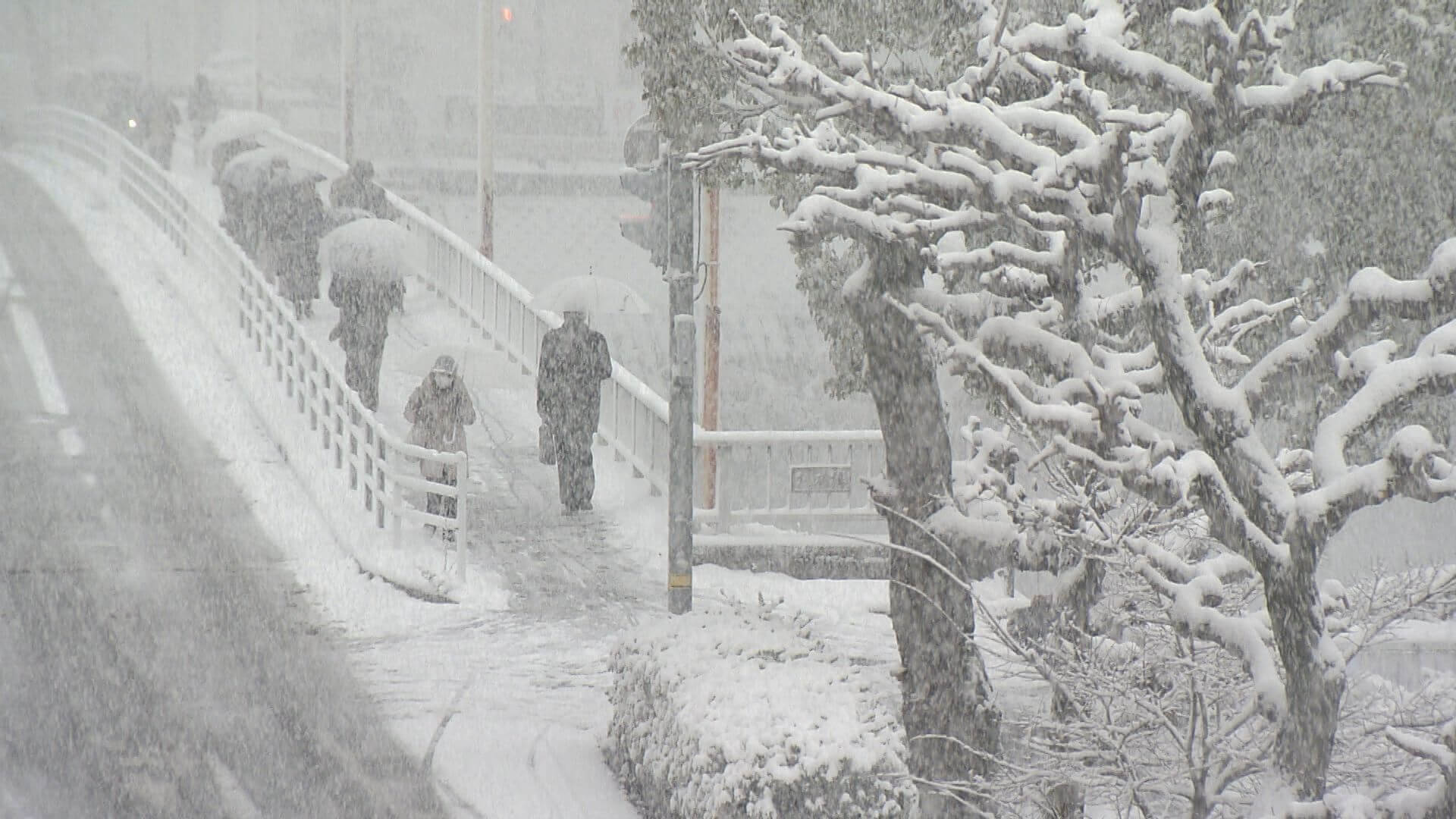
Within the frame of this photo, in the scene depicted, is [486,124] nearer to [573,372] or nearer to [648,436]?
[648,436]

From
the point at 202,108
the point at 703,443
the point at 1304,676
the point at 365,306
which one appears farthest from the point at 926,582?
the point at 202,108

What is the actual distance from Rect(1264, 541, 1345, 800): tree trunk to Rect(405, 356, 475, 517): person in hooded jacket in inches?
373

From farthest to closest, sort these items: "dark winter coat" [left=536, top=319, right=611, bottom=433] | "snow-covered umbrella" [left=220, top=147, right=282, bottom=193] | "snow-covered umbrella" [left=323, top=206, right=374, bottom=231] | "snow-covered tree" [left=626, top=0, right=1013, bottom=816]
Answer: "snow-covered umbrella" [left=220, top=147, right=282, bottom=193], "snow-covered umbrella" [left=323, top=206, right=374, bottom=231], "dark winter coat" [left=536, top=319, right=611, bottom=433], "snow-covered tree" [left=626, top=0, right=1013, bottom=816]

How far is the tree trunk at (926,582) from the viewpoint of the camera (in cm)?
747

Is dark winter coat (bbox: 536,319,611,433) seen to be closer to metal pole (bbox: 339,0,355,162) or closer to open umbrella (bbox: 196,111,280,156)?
open umbrella (bbox: 196,111,280,156)

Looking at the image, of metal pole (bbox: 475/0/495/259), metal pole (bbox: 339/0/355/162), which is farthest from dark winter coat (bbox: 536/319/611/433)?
metal pole (bbox: 339/0/355/162)

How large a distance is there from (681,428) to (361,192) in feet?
39.4

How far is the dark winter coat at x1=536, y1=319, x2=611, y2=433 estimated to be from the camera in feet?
47.4

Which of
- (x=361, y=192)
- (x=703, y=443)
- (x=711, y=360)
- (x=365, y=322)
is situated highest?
(x=361, y=192)

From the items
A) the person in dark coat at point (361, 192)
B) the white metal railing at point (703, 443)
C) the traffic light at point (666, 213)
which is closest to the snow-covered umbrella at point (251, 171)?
the person in dark coat at point (361, 192)

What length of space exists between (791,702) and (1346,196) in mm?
5866

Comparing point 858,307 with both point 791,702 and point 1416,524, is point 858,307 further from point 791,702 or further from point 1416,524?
point 1416,524

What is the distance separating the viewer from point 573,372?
1448cm

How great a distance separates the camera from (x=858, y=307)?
292 inches
